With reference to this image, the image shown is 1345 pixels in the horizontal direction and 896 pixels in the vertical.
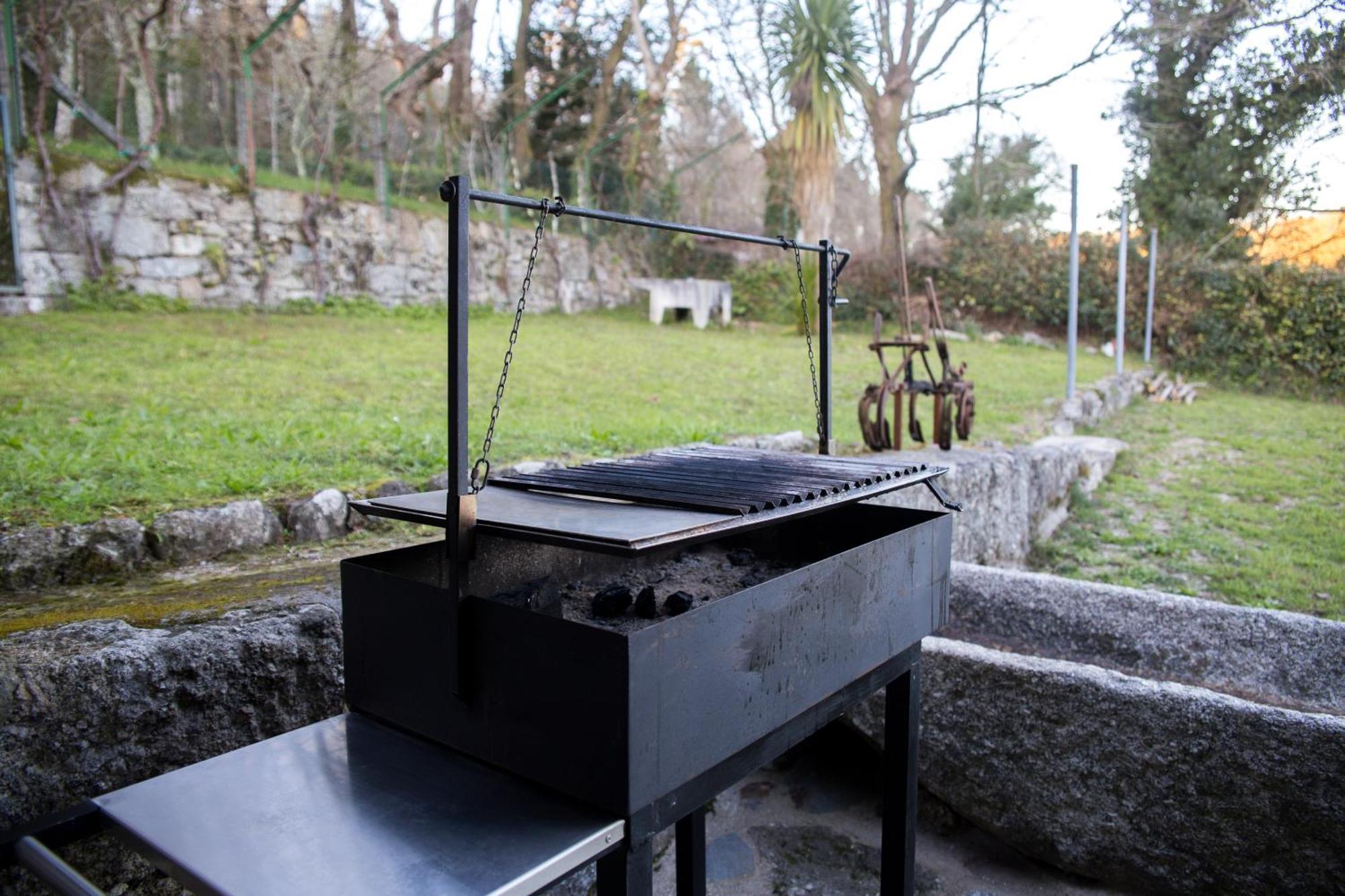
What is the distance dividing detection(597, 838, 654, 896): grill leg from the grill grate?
1.73 ft

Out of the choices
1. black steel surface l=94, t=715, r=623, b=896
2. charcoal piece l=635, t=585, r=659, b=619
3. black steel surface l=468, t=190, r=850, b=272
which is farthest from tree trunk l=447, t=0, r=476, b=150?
black steel surface l=94, t=715, r=623, b=896

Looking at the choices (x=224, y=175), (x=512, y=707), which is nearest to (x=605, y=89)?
(x=224, y=175)

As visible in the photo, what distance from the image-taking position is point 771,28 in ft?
41.4

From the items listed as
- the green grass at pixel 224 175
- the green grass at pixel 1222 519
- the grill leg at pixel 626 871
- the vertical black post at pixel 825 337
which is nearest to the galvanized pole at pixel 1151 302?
the green grass at pixel 1222 519

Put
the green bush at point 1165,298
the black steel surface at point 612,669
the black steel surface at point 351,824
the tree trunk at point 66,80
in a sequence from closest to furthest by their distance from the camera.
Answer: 1. the black steel surface at point 351,824
2. the black steel surface at point 612,669
3. the tree trunk at point 66,80
4. the green bush at point 1165,298

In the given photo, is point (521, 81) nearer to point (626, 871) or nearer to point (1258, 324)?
point (1258, 324)

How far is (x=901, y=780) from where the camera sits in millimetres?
1923

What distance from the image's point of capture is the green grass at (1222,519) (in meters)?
4.23

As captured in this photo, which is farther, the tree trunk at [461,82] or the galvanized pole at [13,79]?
the tree trunk at [461,82]

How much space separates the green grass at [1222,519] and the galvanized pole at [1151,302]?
14.5 feet

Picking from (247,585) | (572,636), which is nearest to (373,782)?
(572,636)

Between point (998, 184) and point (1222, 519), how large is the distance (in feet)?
46.7

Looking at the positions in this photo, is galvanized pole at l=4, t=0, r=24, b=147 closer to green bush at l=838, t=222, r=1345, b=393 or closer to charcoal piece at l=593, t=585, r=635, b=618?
charcoal piece at l=593, t=585, r=635, b=618

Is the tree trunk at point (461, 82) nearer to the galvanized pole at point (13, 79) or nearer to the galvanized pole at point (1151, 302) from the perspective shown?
the galvanized pole at point (13, 79)
